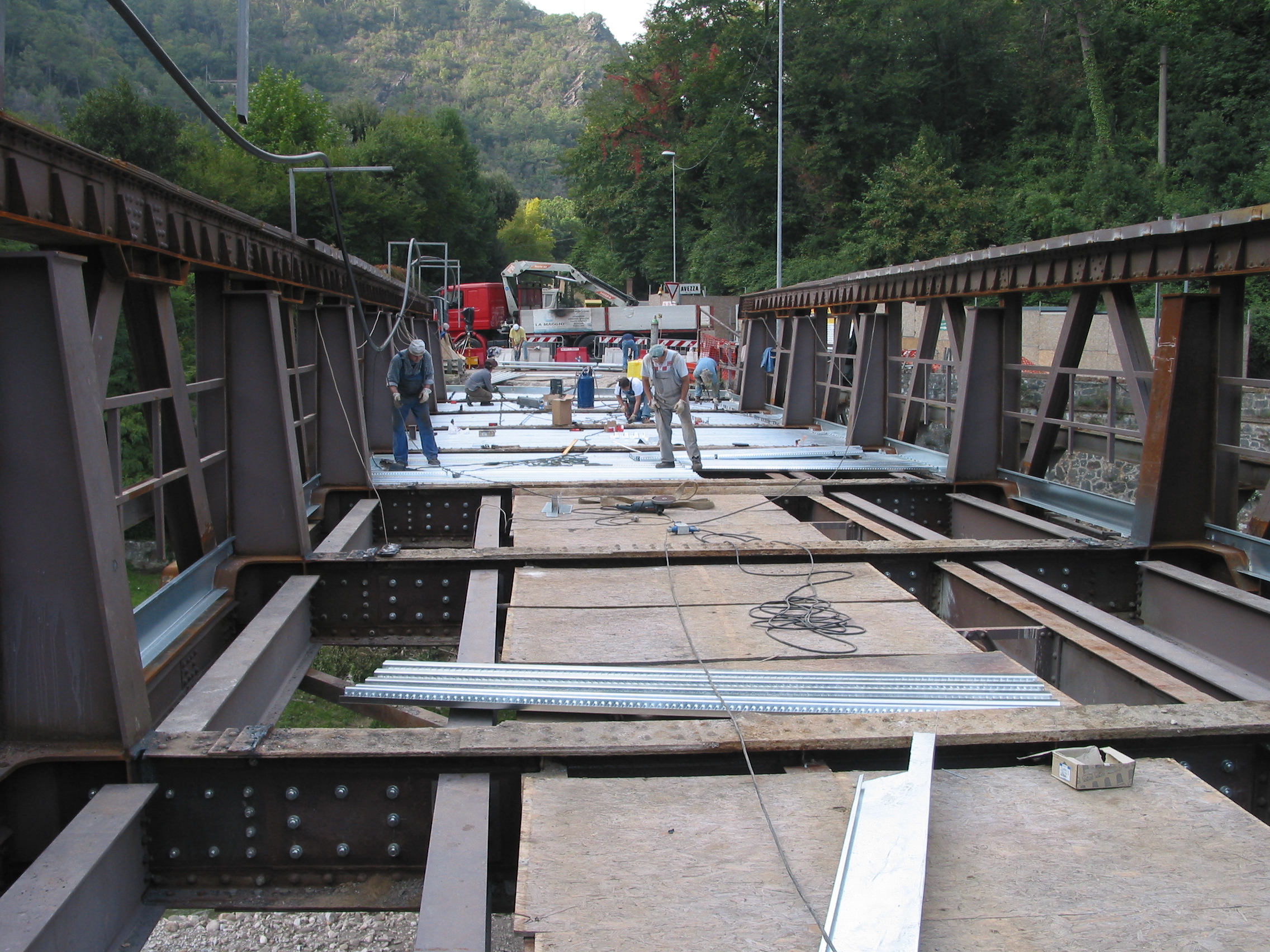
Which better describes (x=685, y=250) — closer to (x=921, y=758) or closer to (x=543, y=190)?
(x=921, y=758)

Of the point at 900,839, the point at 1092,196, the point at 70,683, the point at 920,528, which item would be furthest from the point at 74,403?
the point at 1092,196

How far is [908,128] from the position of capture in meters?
43.3

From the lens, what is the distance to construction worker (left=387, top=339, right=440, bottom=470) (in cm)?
1203

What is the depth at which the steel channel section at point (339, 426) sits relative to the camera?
32.3ft

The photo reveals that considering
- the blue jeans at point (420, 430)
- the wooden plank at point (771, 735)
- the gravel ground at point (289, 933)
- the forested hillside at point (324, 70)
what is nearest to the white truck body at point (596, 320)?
the blue jeans at point (420, 430)

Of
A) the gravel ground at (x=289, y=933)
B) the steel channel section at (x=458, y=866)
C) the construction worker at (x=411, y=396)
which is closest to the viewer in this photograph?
the steel channel section at (x=458, y=866)

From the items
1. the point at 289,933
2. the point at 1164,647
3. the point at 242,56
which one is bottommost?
the point at 289,933

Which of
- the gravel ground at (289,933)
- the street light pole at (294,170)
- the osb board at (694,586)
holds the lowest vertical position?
the gravel ground at (289,933)

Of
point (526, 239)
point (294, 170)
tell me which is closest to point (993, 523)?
point (294, 170)

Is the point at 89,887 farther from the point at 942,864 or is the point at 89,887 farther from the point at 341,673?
the point at 341,673

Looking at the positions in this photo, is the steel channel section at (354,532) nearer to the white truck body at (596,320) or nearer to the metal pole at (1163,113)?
the white truck body at (596,320)

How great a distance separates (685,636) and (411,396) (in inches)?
311

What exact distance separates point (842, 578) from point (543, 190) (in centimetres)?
16981

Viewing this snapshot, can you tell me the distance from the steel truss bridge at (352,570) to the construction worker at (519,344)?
83.5 feet
